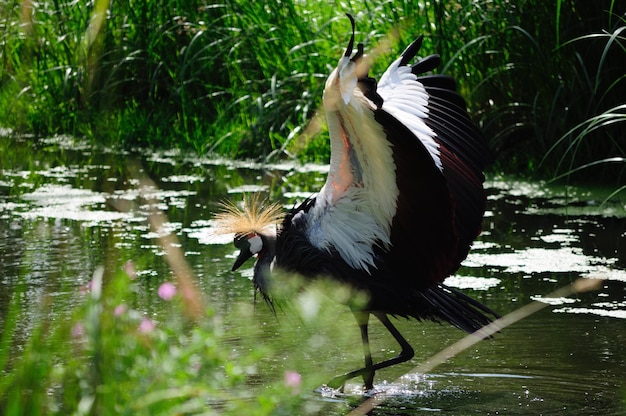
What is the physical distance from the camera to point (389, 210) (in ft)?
13.0

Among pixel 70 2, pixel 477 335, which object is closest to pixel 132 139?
pixel 70 2

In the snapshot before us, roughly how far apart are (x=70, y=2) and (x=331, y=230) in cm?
699

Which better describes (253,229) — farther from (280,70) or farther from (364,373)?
(280,70)

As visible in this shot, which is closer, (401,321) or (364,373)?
(364,373)

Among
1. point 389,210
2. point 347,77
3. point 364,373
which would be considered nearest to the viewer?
point 347,77

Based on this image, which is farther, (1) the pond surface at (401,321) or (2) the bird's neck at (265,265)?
(2) the bird's neck at (265,265)

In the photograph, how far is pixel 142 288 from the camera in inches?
215

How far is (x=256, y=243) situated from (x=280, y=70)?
15.6 feet

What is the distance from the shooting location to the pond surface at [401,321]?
13.2 ft

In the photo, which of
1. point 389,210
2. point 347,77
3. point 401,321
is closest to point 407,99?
point 389,210

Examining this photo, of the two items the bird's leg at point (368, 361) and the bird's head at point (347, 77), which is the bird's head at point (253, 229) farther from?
the bird's head at point (347, 77)

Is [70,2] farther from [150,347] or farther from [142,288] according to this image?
[150,347]

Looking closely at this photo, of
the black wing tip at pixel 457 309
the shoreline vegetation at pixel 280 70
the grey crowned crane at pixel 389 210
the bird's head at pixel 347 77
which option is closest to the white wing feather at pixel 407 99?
the grey crowned crane at pixel 389 210

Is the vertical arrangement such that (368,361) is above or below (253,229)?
below
